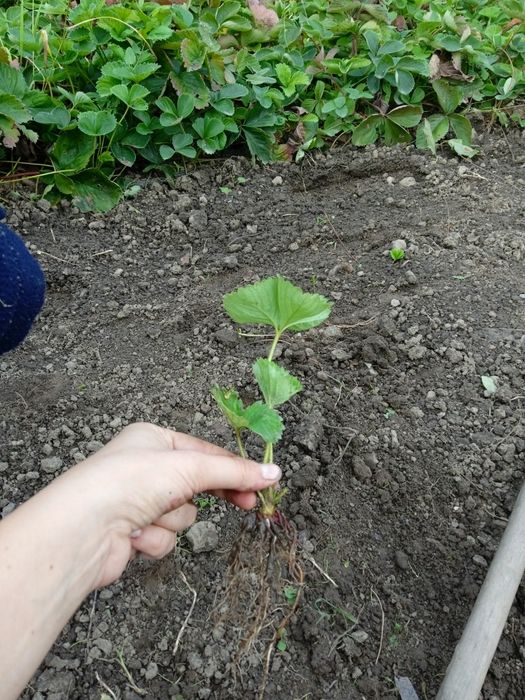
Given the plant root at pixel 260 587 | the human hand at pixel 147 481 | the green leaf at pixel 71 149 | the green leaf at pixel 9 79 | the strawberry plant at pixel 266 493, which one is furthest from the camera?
the green leaf at pixel 71 149

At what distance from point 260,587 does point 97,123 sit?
5.46 ft

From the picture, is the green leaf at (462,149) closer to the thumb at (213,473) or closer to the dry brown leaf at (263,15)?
the dry brown leaf at (263,15)

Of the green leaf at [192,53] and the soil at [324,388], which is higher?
the green leaf at [192,53]

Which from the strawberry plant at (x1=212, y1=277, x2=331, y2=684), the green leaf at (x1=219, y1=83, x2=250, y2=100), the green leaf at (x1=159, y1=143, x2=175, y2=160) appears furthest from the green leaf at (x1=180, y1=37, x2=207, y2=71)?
the strawberry plant at (x1=212, y1=277, x2=331, y2=684)

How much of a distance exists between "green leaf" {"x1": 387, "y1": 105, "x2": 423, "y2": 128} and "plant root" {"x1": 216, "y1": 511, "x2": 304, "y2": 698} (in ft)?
6.18

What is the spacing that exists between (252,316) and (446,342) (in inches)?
32.5

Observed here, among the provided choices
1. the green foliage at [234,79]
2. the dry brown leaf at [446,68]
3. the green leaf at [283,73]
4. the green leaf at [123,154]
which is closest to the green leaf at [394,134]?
the green foliage at [234,79]

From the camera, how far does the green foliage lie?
233 cm

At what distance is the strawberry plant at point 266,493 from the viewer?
1154 mm

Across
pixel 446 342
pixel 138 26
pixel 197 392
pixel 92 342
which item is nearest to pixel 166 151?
pixel 138 26

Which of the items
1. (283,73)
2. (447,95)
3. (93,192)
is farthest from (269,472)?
(447,95)

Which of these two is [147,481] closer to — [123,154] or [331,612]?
[331,612]

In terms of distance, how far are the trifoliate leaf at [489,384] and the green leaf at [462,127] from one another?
1.24 meters

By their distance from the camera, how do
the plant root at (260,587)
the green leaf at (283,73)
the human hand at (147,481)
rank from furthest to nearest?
the green leaf at (283,73)
the plant root at (260,587)
the human hand at (147,481)
